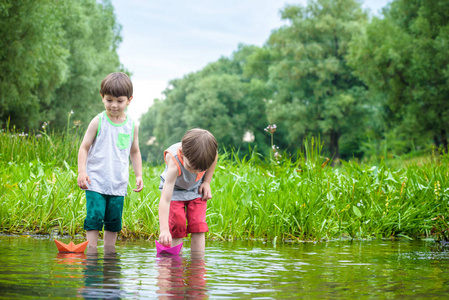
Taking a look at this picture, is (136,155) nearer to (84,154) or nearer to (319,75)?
(84,154)

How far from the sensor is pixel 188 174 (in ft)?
14.6

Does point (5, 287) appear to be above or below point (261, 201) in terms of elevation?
below

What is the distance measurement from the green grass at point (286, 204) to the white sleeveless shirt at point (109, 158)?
56.8 inches

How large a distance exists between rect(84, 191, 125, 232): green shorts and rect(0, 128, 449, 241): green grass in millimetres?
1250

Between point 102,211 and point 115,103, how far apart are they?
3.01 ft

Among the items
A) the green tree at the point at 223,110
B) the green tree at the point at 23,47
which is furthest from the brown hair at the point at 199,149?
the green tree at the point at 223,110

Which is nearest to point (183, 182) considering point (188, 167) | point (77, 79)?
point (188, 167)

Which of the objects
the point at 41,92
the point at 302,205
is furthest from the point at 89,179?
the point at 41,92

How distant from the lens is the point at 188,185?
4512 mm

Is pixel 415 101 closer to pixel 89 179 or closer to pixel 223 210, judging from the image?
pixel 223 210

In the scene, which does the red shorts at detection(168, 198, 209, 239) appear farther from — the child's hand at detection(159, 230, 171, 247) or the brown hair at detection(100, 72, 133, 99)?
the brown hair at detection(100, 72, 133, 99)

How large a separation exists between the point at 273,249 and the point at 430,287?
6.84ft

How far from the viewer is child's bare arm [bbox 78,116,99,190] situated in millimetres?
4422

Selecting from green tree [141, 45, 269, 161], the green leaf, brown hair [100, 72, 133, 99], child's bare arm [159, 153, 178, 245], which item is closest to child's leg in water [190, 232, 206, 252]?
child's bare arm [159, 153, 178, 245]
